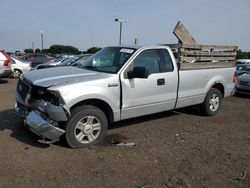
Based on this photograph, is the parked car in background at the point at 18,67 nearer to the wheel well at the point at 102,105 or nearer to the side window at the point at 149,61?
the side window at the point at 149,61

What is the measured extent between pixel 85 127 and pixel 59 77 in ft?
3.13

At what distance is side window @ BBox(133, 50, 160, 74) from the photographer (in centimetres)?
538

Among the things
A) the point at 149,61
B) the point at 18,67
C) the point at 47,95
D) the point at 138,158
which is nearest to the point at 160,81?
the point at 149,61

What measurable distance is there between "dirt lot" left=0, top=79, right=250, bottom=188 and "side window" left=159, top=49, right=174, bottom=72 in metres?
1.27

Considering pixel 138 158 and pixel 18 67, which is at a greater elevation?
pixel 18 67

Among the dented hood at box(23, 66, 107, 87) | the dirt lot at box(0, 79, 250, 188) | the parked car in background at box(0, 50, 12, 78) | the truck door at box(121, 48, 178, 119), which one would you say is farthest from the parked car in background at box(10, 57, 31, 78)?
the truck door at box(121, 48, 178, 119)

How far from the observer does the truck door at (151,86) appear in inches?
202

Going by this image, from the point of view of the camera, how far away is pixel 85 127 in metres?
4.63

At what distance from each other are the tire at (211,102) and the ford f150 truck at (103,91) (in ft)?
1.10

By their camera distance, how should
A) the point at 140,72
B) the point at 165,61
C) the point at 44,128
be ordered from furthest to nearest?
the point at 165,61 < the point at 140,72 < the point at 44,128

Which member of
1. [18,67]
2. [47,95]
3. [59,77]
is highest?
[59,77]

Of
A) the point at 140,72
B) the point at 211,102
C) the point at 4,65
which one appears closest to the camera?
the point at 140,72

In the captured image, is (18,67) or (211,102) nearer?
(211,102)

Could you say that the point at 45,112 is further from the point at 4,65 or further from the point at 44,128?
the point at 4,65
